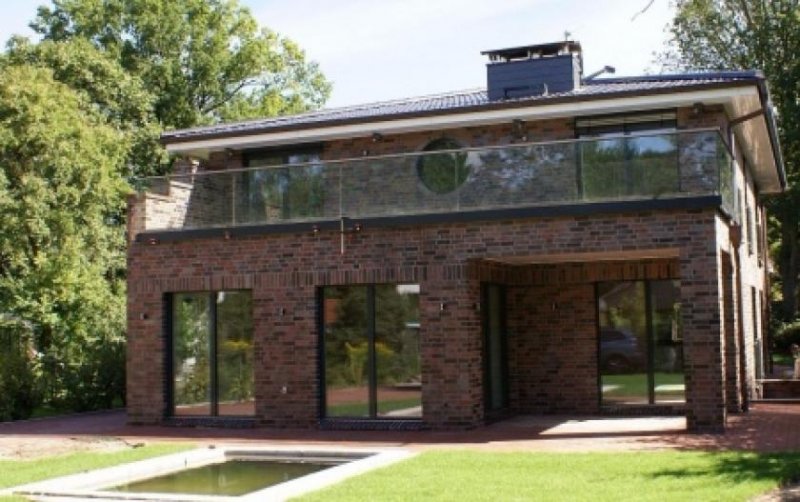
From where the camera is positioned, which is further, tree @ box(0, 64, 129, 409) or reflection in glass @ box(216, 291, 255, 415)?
tree @ box(0, 64, 129, 409)

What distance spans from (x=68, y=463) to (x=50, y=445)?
276 centimetres

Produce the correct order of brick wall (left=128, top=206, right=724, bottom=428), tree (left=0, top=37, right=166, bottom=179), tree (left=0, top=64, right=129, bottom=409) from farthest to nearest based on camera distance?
tree (left=0, top=37, right=166, bottom=179)
tree (left=0, top=64, right=129, bottom=409)
brick wall (left=128, top=206, right=724, bottom=428)

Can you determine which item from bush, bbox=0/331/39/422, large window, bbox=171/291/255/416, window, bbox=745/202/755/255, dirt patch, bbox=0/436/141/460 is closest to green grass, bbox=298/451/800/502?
dirt patch, bbox=0/436/141/460

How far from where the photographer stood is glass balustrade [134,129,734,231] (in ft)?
50.1

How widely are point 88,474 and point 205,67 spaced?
28.7 meters

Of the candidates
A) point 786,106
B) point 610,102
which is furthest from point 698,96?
point 786,106

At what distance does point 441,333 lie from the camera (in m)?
16.2

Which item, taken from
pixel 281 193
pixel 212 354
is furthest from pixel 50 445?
pixel 281 193

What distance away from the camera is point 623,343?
60.3 ft

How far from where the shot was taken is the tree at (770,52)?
124 ft

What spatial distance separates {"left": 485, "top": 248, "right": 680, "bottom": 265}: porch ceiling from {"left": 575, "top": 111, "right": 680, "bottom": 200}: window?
2.96 feet

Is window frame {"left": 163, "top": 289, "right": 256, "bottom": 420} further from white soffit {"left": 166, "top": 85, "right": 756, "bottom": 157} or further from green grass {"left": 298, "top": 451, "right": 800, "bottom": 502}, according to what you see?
green grass {"left": 298, "top": 451, "right": 800, "bottom": 502}

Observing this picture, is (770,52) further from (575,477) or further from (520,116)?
(575,477)

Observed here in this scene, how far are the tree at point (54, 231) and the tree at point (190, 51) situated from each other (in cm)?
1225
